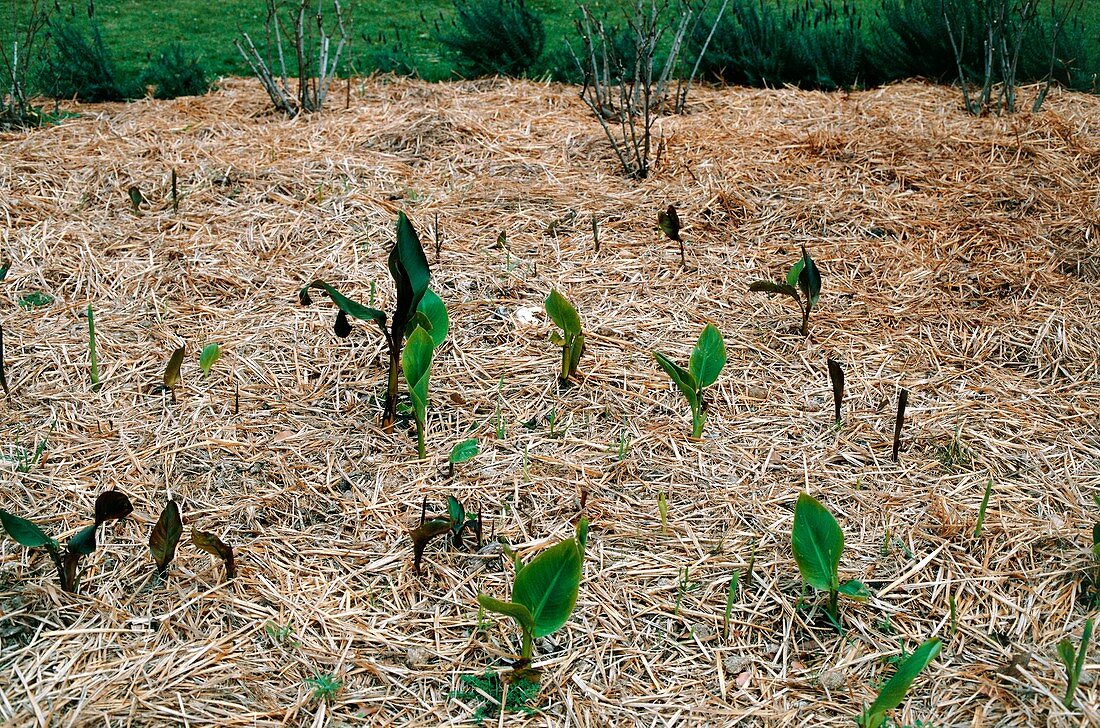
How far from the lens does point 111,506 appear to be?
197 cm

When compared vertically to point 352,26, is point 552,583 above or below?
below

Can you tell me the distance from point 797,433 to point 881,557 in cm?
48

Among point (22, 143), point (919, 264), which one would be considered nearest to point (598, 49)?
point (919, 264)

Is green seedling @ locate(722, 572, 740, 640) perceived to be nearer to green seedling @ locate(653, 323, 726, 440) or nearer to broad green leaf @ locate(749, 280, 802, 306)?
green seedling @ locate(653, 323, 726, 440)

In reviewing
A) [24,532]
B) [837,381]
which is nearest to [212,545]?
[24,532]

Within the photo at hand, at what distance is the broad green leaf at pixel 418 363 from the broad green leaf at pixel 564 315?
1.34ft

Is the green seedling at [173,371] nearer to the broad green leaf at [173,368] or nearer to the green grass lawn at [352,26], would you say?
the broad green leaf at [173,368]

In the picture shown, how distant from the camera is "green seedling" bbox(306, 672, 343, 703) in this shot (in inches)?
70.6

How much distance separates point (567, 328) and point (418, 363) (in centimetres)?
46

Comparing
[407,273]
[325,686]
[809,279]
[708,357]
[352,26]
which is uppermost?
[352,26]

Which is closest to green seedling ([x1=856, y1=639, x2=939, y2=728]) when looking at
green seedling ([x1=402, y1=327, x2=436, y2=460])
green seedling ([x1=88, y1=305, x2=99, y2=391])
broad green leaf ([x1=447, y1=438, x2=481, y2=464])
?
broad green leaf ([x1=447, y1=438, x2=481, y2=464])

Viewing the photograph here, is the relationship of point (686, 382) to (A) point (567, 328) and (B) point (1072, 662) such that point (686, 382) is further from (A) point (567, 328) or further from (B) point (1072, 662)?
(B) point (1072, 662)

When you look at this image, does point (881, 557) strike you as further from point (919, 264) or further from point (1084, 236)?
point (1084, 236)

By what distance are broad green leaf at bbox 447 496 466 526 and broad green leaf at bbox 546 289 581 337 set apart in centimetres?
68
